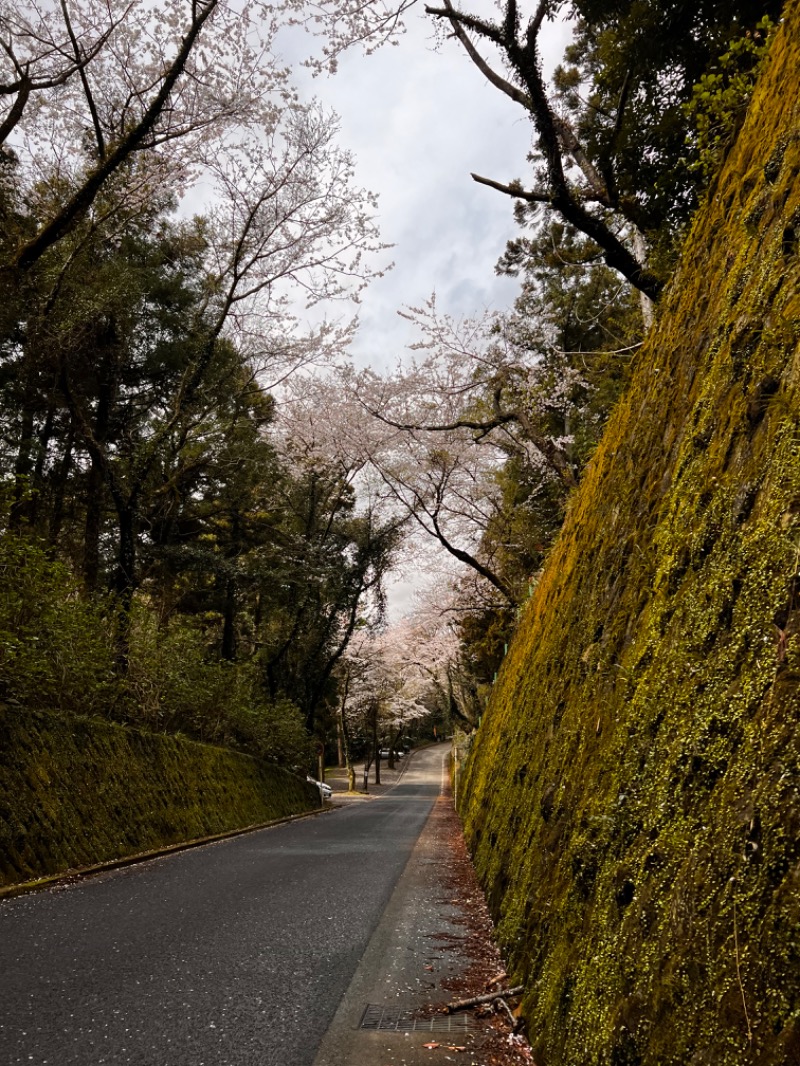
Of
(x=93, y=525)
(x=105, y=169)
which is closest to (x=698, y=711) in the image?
(x=105, y=169)

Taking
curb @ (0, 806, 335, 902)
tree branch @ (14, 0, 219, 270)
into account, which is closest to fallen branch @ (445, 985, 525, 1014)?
curb @ (0, 806, 335, 902)

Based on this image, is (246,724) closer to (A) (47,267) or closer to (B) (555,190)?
(A) (47,267)

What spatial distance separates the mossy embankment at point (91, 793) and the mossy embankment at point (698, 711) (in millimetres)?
5403

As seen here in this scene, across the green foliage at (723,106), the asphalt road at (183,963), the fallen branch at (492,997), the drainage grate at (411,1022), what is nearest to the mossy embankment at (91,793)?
the asphalt road at (183,963)

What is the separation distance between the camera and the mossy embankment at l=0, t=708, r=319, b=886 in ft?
21.4

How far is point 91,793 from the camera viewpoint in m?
7.85

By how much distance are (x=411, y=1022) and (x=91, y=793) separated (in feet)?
20.6

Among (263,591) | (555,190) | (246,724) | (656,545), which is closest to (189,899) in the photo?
(656,545)

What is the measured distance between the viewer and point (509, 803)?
198 inches

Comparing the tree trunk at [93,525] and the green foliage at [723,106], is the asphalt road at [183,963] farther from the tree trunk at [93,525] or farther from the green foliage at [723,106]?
the tree trunk at [93,525]

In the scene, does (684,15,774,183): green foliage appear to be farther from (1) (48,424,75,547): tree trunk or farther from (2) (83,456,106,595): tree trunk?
(1) (48,424,75,547): tree trunk

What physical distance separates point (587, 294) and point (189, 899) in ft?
48.1

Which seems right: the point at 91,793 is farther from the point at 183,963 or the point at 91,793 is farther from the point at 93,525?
the point at 93,525

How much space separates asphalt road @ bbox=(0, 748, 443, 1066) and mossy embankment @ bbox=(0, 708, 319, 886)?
0.57m
